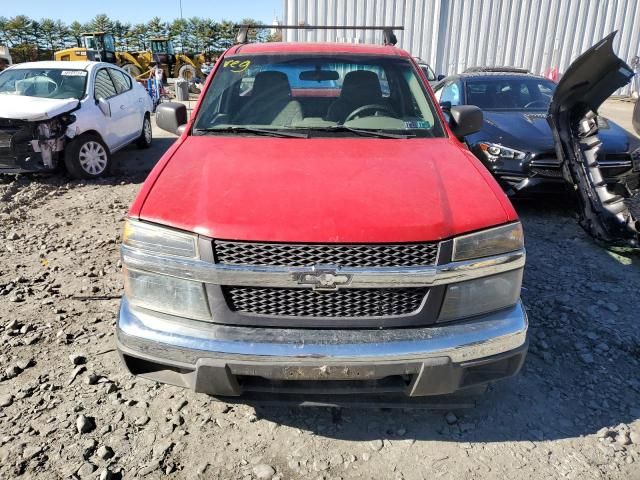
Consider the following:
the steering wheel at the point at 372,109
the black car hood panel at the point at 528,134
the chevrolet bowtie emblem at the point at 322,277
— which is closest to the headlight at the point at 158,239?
the chevrolet bowtie emblem at the point at 322,277

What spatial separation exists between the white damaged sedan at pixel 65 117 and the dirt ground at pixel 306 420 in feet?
11.8

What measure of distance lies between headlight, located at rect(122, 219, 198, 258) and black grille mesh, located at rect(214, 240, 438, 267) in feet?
0.42

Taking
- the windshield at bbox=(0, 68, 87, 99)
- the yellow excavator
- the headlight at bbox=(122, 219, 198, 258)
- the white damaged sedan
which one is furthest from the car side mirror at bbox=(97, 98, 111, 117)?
the yellow excavator

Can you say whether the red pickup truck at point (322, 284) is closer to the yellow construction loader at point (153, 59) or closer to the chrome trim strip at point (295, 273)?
the chrome trim strip at point (295, 273)

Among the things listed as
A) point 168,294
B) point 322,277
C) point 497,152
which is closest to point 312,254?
point 322,277

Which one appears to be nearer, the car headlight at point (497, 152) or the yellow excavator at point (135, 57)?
the car headlight at point (497, 152)

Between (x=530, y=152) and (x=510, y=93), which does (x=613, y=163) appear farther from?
(x=510, y=93)

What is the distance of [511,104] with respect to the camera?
22.3 ft

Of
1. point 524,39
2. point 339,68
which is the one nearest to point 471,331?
point 339,68

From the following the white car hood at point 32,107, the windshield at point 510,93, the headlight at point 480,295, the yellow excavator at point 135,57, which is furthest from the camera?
the yellow excavator at point 135,57

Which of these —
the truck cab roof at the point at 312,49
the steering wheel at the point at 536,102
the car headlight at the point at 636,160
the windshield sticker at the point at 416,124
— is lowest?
the car headlight at the point at 636,160

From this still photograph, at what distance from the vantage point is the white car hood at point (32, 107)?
6551mm

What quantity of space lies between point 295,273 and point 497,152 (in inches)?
170

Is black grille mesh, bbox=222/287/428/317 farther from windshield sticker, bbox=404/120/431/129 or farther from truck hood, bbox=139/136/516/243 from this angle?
windshield sticker, bbox=404/120/431/129
